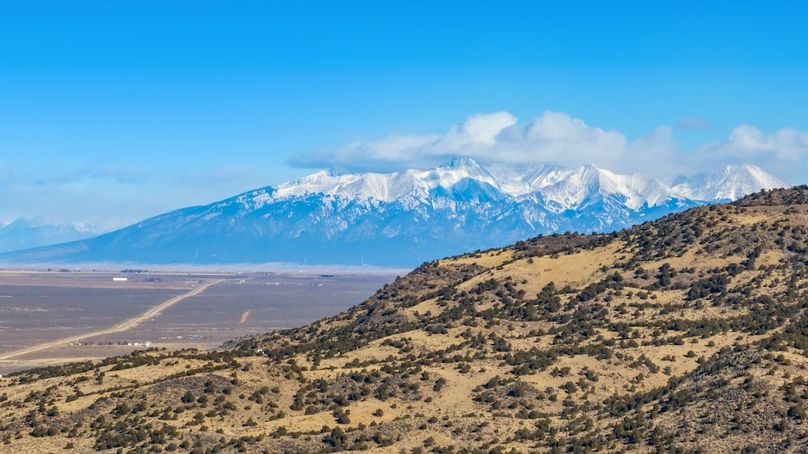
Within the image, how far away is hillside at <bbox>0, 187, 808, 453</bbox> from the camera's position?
61.4m

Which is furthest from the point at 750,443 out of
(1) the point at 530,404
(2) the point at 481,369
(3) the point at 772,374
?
(2) the point at 481,369

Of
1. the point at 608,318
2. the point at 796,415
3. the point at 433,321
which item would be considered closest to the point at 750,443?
the point at 796,415

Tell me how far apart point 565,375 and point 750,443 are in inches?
799

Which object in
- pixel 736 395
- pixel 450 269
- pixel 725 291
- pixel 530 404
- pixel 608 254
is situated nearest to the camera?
pixel 736 395

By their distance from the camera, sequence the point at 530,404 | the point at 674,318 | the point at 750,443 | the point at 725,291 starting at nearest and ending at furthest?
the point at 750,443
the point at 530,404
the point at 674,318
the point at 725,291

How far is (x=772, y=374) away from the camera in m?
63.0

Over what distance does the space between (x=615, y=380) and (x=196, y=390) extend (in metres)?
24.6

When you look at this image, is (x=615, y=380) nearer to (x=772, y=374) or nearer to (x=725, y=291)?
(x=772, y=374)

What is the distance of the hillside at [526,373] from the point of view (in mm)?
61375

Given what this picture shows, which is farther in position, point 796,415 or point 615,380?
point 615,380

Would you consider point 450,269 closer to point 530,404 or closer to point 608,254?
point 608,254

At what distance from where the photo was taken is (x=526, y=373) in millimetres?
75875

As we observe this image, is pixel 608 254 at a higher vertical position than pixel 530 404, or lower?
higher

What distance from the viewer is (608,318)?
93875 millimetres
